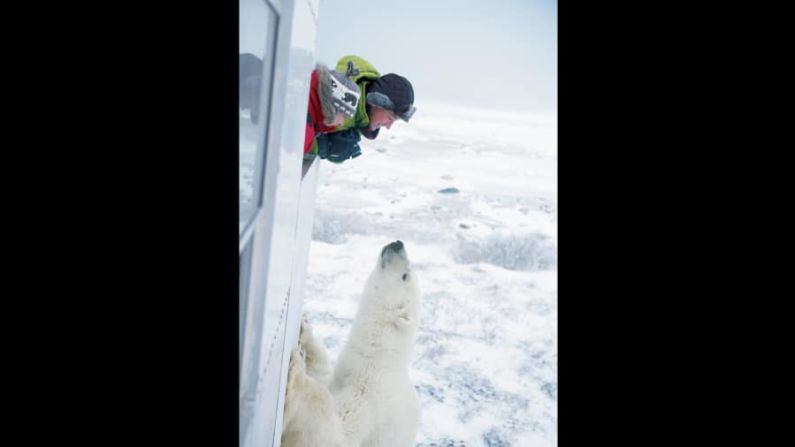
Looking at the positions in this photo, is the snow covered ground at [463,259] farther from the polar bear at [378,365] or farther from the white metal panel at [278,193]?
the white metal panel at [278,193]

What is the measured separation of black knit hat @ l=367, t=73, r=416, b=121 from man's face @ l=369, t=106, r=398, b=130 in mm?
20

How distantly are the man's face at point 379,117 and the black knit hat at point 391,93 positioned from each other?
20 mm

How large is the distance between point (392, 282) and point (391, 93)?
713 mm

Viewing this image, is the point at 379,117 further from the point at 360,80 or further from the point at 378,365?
the point at 378,365

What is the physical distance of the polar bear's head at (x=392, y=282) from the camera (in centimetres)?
214

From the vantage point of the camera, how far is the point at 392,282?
2.16 m

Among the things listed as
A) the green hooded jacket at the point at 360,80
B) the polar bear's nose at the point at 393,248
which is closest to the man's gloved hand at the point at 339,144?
the green hooded jacket at the point at 360,80

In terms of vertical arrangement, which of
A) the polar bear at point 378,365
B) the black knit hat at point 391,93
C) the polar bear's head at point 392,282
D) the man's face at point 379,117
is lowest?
the polar bear at point 378,365

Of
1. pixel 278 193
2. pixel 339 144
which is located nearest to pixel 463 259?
pixel 339 144

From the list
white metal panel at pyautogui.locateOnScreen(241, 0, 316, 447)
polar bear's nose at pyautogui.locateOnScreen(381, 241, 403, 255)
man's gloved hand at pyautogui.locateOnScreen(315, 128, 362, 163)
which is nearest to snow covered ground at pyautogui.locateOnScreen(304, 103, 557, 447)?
polar bear's nose at pyautogui.locateOnScreen(381, 241, 403, 255)

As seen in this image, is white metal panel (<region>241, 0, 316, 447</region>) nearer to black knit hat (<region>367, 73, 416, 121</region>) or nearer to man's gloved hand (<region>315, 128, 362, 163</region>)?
black knit hat (<region>367, 73, 416, 121</region>)
